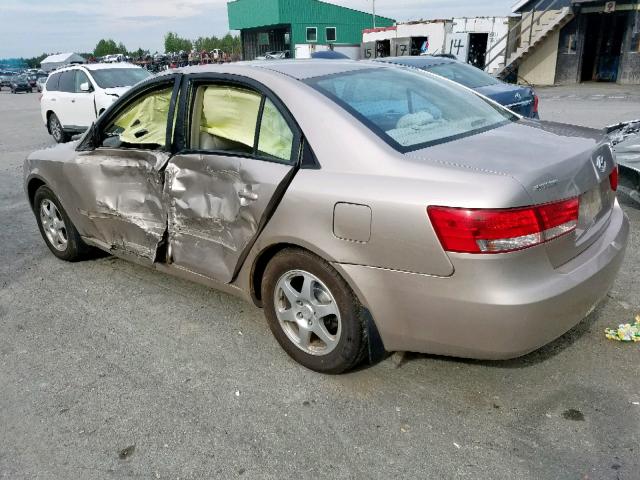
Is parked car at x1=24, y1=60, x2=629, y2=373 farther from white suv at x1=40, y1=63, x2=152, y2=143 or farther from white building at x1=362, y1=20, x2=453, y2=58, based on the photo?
white building at x1=362, y1=20, x2=453, y2=58

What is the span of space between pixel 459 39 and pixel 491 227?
3055 cm

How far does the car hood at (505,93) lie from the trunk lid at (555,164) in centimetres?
480

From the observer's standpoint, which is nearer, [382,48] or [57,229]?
[57,229]

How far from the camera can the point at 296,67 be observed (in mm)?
3389

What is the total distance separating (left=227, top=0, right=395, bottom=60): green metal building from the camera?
48719 mm

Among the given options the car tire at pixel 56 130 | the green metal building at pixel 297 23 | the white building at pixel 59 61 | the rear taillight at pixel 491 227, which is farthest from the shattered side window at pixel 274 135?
the white building at pixel 59 61

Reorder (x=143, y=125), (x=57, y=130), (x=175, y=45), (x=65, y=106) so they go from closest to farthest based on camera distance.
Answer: (x=143, y=125)
(x=65, y=106)
(x=57, y=130)
(x=175, y=45)

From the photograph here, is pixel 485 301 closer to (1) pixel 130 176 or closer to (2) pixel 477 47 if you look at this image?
(1) pixel 130 176

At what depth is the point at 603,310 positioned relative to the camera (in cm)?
358

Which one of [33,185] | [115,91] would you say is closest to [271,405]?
[33,185]

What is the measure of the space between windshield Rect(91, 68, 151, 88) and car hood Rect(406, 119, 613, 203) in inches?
449

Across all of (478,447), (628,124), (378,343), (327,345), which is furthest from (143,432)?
(628,124)

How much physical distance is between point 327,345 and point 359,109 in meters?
1.28

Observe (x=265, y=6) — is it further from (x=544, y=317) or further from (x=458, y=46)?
(x=544, y=317)
